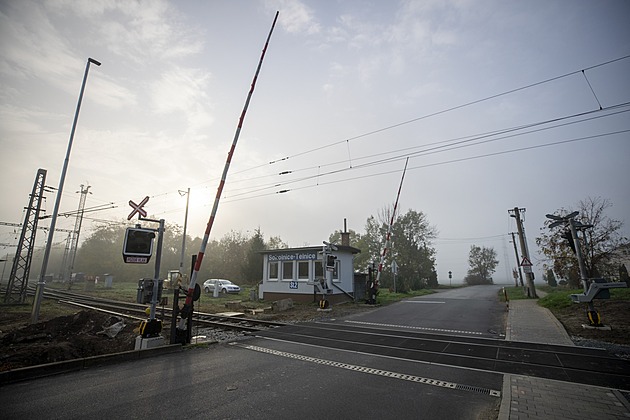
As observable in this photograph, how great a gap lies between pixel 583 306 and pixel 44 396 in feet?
68.1

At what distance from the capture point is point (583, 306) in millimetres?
14562

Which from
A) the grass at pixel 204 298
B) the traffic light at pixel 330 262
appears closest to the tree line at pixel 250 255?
the grass at pixel 204 298

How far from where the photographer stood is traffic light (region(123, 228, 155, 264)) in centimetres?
758

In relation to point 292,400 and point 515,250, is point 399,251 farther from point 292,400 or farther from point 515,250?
point 292,400

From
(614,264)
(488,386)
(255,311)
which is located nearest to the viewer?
(488,386)

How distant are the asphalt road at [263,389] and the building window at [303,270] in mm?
13846

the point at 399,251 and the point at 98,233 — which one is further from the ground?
the point at 98,233

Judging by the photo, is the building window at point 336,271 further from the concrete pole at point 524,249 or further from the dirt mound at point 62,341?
the concrete pole at point 524,249

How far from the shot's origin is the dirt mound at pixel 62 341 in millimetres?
6577

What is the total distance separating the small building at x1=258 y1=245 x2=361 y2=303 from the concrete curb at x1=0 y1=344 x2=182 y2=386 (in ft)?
43.1

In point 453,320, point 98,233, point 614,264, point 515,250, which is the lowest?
point 453,320

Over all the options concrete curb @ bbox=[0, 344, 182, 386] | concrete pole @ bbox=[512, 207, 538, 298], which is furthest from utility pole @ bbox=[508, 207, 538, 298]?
concrete curb @ bbox=[0, 344, 182, 386]

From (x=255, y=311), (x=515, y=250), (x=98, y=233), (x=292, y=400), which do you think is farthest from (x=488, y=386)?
(x=98, y=233)

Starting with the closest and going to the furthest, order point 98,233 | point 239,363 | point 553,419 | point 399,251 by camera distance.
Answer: point 553,419 → point 239,363 → point 399,251 → point 98,233
